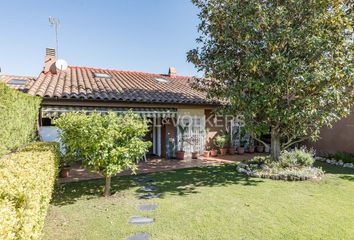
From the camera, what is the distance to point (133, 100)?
22.3 metres

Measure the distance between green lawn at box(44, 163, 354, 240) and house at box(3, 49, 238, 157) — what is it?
24.8ft

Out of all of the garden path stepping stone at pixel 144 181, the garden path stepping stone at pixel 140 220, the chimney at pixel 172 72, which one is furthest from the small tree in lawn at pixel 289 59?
the chimney at pixel 172 72

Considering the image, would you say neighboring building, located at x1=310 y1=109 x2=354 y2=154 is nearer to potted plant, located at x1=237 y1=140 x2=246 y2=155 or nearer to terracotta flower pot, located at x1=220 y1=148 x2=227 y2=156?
potted plant, located at x1=237 y1=140 x2=246 y2=155

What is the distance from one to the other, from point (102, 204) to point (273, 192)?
9.74 meters

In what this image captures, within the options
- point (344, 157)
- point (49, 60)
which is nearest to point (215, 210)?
point (344, 157)

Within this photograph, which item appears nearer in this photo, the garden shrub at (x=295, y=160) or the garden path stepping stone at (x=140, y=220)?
the garden path stepping stone at (x=140, y=220)

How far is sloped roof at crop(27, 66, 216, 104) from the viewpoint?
2067cm

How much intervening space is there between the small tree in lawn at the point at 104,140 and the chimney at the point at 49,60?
1514cm

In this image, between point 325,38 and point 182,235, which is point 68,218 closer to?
point 182,235

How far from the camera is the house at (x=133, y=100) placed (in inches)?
806

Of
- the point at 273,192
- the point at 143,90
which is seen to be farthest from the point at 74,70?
the point at 273,192

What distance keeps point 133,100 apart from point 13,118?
11065 millimetres

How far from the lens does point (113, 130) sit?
12828mm

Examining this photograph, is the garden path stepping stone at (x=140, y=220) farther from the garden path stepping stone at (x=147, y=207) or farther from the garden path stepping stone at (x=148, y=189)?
the garden path stepping stone at (x=148, y=189)
